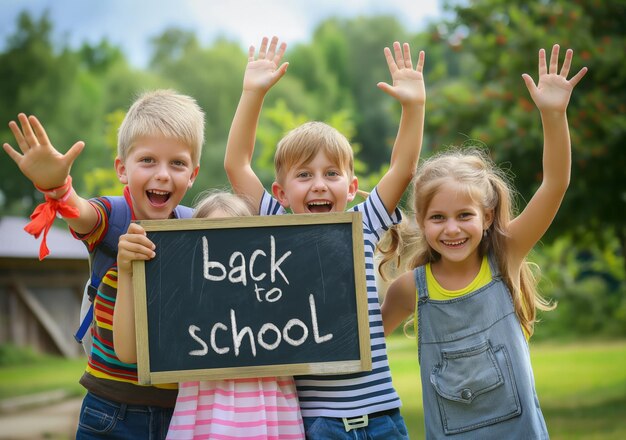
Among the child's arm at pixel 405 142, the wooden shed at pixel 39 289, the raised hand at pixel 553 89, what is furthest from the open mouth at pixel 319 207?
the wooden shed at pixel 39 289

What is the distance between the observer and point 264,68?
132 inches

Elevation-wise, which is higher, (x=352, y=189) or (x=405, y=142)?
(x=405, y=142)

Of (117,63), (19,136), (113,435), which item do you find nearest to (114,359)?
(113,435)

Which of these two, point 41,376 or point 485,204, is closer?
point 485,204

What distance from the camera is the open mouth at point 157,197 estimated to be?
3082mm

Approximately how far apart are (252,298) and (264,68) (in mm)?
1021

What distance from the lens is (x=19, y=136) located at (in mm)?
2643

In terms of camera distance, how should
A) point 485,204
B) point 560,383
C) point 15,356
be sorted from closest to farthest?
point 485,204 → point 560,383 → point 15,356

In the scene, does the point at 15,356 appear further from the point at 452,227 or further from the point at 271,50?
the point at 452,227

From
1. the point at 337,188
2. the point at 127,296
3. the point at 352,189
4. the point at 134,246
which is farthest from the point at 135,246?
the point at 352,189

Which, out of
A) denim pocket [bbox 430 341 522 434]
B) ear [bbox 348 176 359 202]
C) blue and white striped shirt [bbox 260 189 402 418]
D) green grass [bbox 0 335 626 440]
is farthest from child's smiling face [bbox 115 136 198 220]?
green grass [bbox 0 335 626 440]

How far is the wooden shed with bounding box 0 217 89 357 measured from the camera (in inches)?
717

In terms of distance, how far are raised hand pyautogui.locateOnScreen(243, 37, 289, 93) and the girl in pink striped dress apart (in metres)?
1.19

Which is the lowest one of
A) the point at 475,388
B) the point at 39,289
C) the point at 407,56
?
the point at 475,388
